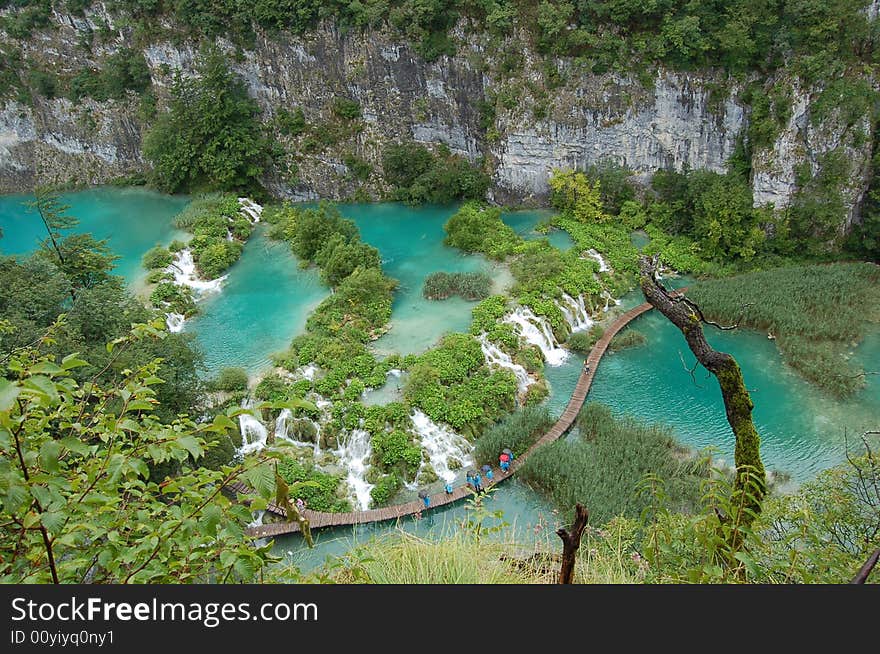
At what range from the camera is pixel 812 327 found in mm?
17672

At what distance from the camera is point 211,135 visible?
84.1 ft

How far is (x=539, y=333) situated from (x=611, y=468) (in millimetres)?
5178

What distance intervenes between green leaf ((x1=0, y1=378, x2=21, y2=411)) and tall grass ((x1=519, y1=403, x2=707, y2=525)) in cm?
1105

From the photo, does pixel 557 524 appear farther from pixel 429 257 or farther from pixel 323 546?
pixel 429 257

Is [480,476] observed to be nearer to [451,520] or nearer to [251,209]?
[451,520]

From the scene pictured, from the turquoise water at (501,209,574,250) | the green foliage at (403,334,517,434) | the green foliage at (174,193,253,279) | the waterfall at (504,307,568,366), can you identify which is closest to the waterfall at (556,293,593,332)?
the waterfall at (504,307,568,366)

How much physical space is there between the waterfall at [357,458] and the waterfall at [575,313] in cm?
714

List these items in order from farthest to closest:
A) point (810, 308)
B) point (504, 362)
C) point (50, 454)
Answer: point (810, 308) → point (504, 362) → point (50, 454)

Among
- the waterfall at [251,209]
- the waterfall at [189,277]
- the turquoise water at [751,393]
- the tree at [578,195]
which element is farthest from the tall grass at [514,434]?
the waterfall at [251,209]

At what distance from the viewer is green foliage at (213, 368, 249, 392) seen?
15.7 metres

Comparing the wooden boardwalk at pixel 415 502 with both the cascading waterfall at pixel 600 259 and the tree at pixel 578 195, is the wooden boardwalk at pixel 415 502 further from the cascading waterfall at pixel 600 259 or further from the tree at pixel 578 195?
the tree at pixel 578 195

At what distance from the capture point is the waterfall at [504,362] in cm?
1659

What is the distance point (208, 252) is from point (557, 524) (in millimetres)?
14658

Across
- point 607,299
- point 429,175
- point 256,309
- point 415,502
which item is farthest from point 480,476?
point 429,175
